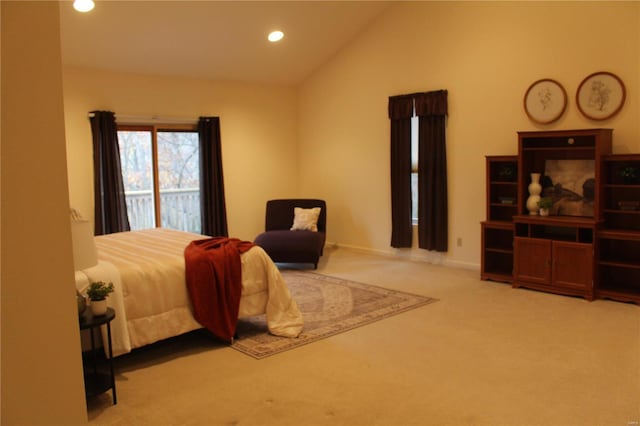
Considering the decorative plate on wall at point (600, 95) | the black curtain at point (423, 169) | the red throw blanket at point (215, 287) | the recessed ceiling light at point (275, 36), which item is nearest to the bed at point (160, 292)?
the red throw blanket at point (215, 287)

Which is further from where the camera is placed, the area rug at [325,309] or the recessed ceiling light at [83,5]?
the recessed ceiling light at [83,5]

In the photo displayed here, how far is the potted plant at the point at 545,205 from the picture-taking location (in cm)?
523

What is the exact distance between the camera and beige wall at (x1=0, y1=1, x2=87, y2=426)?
122 centimetres

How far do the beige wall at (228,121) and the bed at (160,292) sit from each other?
2.07 metres

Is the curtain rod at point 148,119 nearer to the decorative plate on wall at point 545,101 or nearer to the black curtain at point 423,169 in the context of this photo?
the black curtain at point 423,169

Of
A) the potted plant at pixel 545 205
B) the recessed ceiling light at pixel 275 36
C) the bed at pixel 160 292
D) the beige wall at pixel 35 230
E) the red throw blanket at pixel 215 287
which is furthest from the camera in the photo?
the recessed ceiling light at pixel 275 36

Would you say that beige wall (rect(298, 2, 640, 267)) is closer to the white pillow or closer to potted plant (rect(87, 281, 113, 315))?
the white pillow

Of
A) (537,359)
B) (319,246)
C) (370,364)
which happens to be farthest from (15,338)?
(319,246)

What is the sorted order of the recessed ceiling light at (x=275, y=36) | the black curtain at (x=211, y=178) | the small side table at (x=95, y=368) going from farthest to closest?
1. the black curtain at (x=211, y=178)
2. the recessed ceiling light at (x=275, y=36)
3. the small side table at (x=95, y=368)

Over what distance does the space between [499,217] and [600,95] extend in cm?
165

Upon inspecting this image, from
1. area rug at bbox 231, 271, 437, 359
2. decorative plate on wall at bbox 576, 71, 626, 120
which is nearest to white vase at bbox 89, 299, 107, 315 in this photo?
area rug at bbox 231, 271, 437, 359

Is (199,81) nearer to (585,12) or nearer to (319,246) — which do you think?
(319,246)

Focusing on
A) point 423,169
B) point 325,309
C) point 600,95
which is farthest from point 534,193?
point 325,309

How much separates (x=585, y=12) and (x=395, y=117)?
2.47 m
